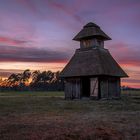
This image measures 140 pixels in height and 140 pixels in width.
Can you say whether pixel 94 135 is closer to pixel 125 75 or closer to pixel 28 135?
pixel 28 135

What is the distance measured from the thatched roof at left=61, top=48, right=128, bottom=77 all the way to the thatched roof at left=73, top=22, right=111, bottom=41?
1855 millimetres

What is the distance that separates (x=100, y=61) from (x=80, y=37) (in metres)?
5.81

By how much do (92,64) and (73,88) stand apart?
4710mm

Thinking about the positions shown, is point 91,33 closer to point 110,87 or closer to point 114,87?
point 110,87

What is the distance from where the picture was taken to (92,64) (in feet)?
119

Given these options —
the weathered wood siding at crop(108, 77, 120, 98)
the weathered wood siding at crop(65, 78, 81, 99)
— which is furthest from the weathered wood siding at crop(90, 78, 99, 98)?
the weathered wood siding at crop(108, 77, 120, 98)

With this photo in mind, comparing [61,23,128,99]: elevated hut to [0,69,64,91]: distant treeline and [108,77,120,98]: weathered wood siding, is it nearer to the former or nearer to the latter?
[108,77,120,98]: weathered wood siding

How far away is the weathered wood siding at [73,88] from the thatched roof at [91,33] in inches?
253

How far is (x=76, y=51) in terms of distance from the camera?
40688 mm

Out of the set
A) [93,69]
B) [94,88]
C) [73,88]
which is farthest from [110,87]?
[73,88]

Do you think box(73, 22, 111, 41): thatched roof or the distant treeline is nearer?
box(73, 22, 111, 41): thatched roof

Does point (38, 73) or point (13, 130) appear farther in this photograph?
point (38, 73)

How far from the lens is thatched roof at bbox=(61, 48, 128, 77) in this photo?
1391 inches

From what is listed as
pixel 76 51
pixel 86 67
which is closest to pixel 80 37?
pixel 76 51
